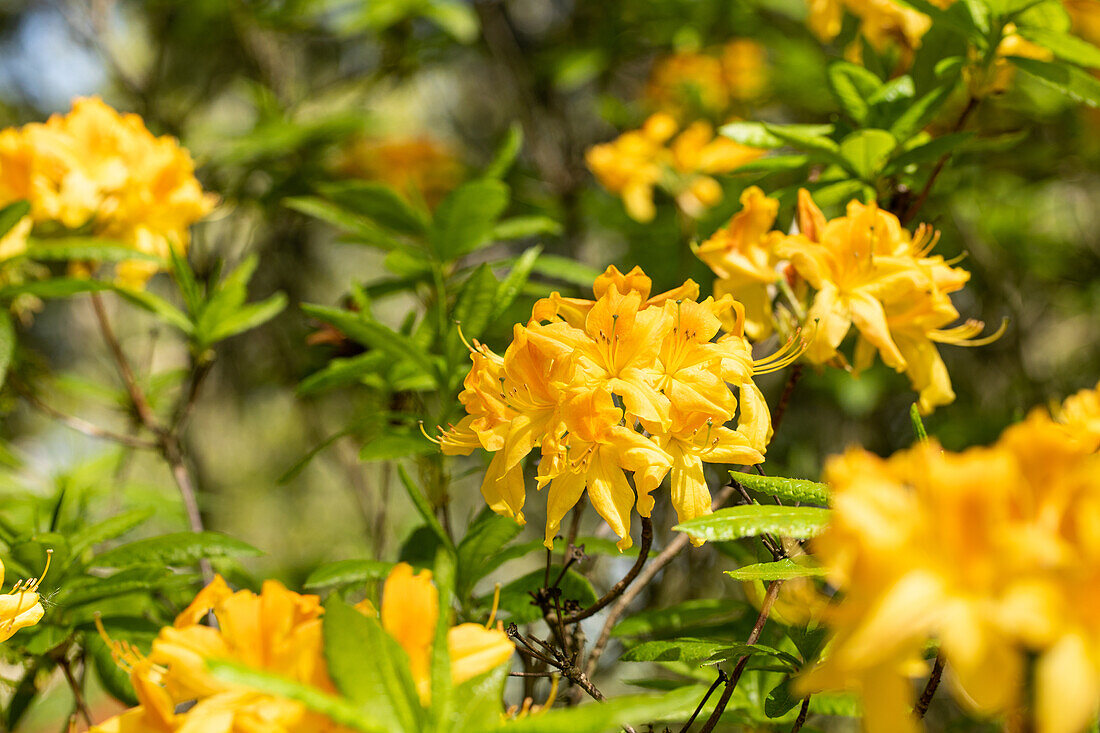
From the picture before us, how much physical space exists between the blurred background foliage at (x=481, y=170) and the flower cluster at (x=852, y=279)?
11.1 inches

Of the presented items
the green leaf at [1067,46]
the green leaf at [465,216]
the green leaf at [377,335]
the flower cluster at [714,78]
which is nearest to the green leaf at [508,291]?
the green leaf at [377,335]

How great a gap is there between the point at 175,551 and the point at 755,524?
791 mm

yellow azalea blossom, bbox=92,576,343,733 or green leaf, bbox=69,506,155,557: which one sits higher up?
yellow azalea blossom, bbox=92,576,343,733

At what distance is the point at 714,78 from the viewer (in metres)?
2.79

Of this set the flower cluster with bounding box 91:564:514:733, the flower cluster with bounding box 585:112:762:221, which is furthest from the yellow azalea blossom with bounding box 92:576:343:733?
the flower cluster with bounding box 585:112:762:221

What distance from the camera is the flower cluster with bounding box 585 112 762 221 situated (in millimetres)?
2320

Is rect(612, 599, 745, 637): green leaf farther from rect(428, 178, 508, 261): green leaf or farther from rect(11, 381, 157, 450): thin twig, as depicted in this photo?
rect(11, 381, 157, 450): thin twig

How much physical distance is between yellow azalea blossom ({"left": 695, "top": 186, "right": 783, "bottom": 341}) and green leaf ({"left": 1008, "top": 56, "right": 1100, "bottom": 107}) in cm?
44

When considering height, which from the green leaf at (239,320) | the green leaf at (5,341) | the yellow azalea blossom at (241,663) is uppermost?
the yellow azalea blossom at (241,663)

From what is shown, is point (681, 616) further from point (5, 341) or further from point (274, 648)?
point (5, 341)

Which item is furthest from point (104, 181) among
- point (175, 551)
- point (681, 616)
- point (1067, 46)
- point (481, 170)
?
point (1067, 46)

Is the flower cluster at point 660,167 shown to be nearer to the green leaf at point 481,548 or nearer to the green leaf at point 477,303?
the green leaf at point 477,303

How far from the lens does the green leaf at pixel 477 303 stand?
1206 mm

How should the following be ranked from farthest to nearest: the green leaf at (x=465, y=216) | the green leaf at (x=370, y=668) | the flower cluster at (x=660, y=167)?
the flower cluster at (x=660, y=167) → the green leaf at (x=465, y=216) → the green leaf at (x=370, y=668)
